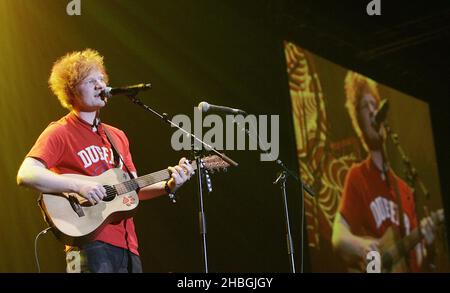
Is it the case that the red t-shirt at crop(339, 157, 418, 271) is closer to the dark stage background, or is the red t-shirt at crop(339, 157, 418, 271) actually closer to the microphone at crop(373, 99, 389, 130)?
the microphone at crop(373, 99, 389, 130)

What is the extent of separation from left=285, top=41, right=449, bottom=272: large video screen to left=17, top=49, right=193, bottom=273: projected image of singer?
2.99 metres

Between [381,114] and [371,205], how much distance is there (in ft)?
4.13

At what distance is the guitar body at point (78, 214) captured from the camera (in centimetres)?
342

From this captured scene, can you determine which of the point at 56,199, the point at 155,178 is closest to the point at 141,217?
the point at 155,178

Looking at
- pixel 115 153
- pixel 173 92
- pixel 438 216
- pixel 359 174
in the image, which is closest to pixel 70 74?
pixel 115 153

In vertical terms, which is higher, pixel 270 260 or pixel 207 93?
pixel 207 93

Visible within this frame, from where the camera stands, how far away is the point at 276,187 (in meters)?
6.39

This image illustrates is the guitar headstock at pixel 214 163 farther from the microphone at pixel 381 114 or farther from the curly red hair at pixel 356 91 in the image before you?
the microphone at pixel 381 114

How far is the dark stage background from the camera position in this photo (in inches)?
181

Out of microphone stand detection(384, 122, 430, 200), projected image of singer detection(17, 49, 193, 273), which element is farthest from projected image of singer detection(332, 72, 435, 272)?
projected image of singer detection(17, 49, 193, 273)

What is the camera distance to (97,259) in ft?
11.3

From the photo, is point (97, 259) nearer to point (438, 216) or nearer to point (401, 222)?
point (401, 222)
